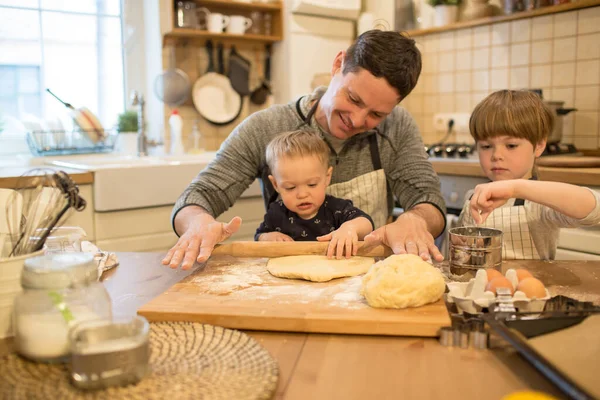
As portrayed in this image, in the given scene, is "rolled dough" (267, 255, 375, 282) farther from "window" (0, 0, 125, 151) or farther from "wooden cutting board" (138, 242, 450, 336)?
"window" (0, 0, 125, 151)

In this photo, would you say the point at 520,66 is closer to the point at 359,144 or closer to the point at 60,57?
the point at 359,144

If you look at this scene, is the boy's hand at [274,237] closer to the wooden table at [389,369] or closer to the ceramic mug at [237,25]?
the wooden table at [389,369]

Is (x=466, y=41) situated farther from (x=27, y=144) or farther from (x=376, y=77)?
(x=27, y=144)

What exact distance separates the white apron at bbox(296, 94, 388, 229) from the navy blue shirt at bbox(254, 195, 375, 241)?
0.34 feet

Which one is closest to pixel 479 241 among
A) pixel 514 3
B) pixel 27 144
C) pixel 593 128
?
pixel 593 128

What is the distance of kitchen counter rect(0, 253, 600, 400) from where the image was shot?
2.24 ft

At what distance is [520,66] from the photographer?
2.79m

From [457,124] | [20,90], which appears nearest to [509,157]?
[457,124]

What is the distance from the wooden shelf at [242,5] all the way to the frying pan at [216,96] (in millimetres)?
204

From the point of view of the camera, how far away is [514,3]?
2.73 metres

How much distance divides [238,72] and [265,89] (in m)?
0.19

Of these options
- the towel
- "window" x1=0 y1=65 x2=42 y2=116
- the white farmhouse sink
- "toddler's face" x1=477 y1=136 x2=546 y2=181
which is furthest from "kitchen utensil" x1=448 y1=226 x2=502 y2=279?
"window" x1=0 y1=65 x2=42 y2=116

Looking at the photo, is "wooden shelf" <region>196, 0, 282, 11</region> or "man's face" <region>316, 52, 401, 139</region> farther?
"wooden shelf" <region>196, 0, 282, 11</region>

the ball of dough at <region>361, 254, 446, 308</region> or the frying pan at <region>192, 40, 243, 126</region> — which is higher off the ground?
the frying pan at <region>192, 40, 243, 126</region>
